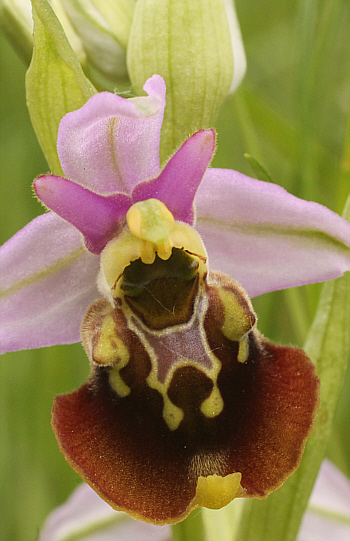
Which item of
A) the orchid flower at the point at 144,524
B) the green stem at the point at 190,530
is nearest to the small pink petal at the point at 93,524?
the orchid flower at the point at 144,524

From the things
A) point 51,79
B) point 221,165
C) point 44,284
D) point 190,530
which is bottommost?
point 190,530

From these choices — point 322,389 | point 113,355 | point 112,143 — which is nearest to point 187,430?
point 113,355

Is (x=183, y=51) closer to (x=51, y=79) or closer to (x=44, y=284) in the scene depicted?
(x=51, y=79)

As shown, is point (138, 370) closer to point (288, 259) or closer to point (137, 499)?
point (137, 499)

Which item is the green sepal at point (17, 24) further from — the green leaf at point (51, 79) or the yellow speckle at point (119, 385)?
the yellow speckle at point (119, 385)

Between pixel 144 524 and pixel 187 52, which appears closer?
pixel 187 52

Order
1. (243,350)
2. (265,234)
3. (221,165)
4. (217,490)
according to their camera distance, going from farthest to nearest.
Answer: (221,165) → (265,234) → (243,350) → (217,490)

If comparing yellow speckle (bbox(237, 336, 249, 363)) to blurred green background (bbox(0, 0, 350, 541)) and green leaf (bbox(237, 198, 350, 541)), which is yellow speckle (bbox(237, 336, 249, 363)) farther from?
blurred green background (bbox(0, 0, 350, 541))

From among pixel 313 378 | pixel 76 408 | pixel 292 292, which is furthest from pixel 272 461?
pixel 292 292

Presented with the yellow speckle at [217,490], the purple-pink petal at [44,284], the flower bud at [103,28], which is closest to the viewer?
the yellow speckle at [217,490]
